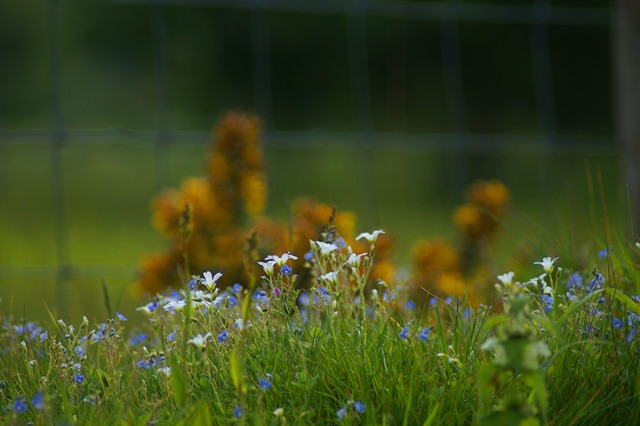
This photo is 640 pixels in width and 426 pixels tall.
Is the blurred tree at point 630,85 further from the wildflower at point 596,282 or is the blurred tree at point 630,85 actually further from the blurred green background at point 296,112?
the wildflower at point 596,282

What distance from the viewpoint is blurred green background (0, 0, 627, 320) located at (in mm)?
5031

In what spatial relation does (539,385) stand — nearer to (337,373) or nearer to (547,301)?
(337,373)

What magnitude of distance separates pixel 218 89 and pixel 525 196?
134 inches

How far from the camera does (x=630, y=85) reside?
4.08 m

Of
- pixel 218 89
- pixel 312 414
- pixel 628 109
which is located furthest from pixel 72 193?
pixel 312 414

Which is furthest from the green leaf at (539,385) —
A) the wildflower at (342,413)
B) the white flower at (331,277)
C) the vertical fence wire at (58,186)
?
the vertical fence wire at (58,186)

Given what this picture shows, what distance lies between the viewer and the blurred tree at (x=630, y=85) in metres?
4.02

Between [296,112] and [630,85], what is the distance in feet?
24.8

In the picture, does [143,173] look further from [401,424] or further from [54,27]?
[401,424]

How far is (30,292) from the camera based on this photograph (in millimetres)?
4672

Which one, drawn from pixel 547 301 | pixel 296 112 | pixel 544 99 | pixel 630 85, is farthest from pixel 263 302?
pixel 296 112

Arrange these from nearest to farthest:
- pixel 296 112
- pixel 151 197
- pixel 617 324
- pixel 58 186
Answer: pixel 617 324 < pixel 58 186 < pixel 151 197 < pixel 296 112

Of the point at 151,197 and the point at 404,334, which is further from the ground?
the point at 404,334

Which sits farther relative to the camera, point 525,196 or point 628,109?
point 525,196
